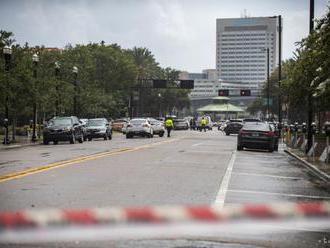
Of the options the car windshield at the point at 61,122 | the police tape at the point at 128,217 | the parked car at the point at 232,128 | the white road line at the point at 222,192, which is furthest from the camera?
the parked car at the point at 232,128

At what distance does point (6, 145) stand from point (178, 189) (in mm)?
22452

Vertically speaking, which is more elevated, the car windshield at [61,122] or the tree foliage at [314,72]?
the tree foliage at [314,72]

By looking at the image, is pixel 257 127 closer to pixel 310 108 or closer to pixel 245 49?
pixel 310 108

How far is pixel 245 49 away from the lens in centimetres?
15838

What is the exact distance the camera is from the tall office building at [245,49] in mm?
131500

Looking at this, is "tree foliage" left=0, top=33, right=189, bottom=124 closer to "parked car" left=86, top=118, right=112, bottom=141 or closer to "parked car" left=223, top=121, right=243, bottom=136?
"parked car" left=86, top=118, right=112, bottom=141

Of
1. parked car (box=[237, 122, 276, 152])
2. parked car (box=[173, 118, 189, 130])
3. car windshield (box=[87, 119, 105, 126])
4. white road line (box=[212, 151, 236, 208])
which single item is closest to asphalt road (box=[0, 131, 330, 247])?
white road line (box=[212, 151, 236, 208])

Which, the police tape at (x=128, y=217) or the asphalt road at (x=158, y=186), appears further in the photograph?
the asphalt road at (x=158, y=186)

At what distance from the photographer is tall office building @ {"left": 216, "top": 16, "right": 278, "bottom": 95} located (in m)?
132

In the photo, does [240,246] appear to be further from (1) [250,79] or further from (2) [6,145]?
(1) [250,79]

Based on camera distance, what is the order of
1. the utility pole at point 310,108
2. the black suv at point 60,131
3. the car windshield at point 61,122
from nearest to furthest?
1. the utility pole at point 310,108
2. the black suv at point 60,131
3. the car windshield at point 61,122

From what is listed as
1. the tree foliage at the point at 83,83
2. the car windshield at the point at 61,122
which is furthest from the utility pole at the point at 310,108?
the tree foliage at the point at 83,83

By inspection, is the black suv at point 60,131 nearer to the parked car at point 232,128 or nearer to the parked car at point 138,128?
the parked car at point 138,128

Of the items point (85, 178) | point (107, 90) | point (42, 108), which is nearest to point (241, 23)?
point (107, 90)
